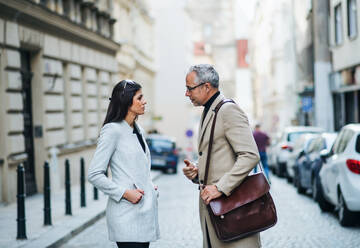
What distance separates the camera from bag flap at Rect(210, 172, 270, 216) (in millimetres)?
4629

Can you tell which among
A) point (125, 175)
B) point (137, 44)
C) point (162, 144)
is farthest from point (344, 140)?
point (137, 44)

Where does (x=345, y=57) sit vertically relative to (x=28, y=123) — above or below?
above

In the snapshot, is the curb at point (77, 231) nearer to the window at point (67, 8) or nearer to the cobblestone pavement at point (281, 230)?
the cobblestone pavement at point (281, 230)

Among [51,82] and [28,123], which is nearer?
[28,123]

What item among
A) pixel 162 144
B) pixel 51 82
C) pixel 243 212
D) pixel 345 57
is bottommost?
pixel 162 144

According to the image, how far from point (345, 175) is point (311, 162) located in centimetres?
496

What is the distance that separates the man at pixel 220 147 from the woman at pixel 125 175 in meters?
0.37

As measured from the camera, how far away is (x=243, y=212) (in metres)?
4.65

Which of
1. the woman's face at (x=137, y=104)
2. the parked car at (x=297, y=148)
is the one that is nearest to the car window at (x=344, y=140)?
the parked car at (x=297, y=148)

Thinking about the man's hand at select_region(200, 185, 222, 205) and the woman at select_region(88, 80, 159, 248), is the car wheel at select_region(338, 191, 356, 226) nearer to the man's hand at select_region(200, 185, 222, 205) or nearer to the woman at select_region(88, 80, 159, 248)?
the woman at select_region(88, 80, 159, 248)

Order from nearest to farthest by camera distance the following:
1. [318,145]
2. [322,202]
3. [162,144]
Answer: [322,202] → [318,145] → [162,144]

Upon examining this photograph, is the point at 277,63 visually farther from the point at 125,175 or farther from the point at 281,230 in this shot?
the point at 125,175

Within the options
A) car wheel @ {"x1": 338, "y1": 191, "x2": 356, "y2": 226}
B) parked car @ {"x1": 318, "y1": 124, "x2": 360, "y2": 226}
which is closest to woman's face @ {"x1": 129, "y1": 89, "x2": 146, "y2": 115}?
parked car @ {"x1": 318, "y1": 124, "x2": 360, "y2": 226}

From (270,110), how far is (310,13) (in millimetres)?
23923
